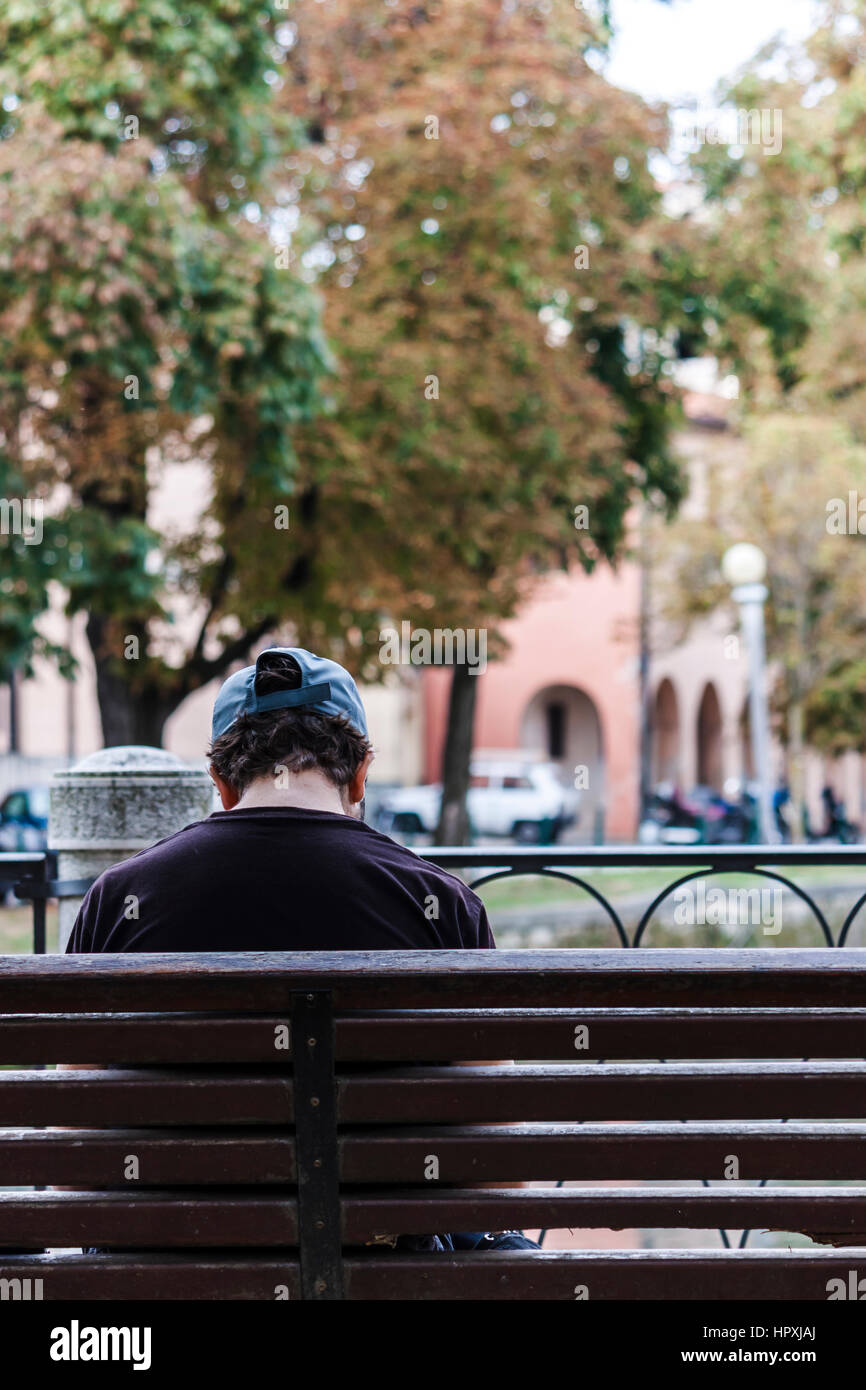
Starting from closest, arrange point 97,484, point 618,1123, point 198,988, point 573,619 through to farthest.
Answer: point 198,988 < point 618,1123 < point 97,484 < point 573,619

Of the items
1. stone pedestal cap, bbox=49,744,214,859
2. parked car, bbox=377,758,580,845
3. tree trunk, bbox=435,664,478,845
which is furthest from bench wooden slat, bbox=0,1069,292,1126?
parked car, bbox=377,758,580,845

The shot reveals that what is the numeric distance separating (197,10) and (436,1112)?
13.4 metres

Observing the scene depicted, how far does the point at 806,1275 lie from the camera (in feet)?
7.50

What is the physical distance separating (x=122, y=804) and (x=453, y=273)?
14349 mm

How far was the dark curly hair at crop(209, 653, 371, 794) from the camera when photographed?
267 cm

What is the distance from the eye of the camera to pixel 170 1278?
2.27 meters

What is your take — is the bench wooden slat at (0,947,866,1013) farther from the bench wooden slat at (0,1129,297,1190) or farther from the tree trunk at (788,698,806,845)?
the tree trunk at (788,698,806,845)

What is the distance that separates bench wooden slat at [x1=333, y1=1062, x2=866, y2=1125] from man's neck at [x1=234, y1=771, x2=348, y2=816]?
0.51 m

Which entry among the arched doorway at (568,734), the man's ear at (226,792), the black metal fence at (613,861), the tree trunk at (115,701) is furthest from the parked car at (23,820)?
the man's ear at (226,792)

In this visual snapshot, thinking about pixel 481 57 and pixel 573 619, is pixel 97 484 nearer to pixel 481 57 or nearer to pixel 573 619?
pixel 481 57

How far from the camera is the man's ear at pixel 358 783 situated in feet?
8.93

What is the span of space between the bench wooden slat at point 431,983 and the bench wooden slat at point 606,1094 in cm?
10

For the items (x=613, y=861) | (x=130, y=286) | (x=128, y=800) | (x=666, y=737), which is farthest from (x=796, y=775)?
(x=613, y=861)
